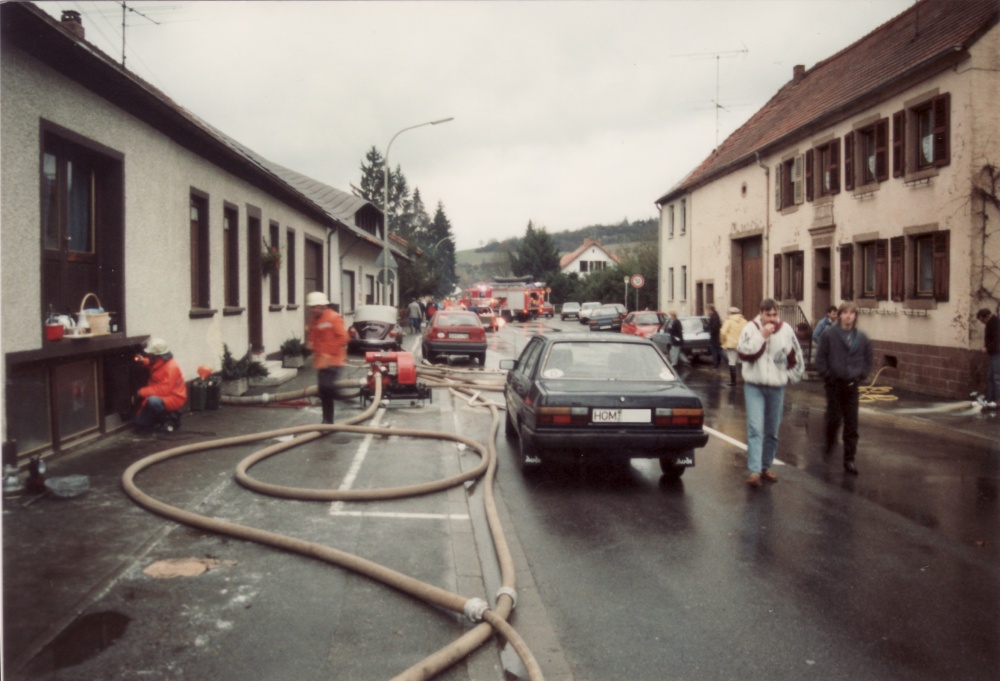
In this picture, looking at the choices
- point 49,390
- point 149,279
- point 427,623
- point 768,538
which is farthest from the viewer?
point 149,279

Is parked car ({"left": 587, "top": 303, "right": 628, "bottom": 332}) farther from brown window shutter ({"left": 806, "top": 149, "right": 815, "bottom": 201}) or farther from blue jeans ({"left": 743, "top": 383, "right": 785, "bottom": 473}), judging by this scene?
blue jeans ({"left": 743, "top": 383, "right": 785, "bottom": 473})

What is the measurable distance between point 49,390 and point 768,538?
654cm

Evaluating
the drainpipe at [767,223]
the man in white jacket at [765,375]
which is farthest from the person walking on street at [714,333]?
the man in white jacket at [765,375]

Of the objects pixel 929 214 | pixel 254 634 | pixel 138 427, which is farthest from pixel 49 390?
pixel 929 214

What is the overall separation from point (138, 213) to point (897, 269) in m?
15.7

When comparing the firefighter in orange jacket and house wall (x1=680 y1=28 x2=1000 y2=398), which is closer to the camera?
the firefighter in orange jacket

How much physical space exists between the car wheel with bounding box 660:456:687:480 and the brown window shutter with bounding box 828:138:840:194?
53.3ft

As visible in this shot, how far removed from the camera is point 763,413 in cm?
834

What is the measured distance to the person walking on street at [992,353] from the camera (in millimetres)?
14375

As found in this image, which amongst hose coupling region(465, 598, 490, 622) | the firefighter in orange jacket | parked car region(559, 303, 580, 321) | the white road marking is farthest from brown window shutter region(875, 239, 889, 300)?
parked car region(559, 303, 580, 321)

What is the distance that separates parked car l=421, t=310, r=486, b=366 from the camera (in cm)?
2273

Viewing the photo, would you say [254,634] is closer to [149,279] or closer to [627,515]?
[627,515]

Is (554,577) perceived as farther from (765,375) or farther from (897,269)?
(897,269)

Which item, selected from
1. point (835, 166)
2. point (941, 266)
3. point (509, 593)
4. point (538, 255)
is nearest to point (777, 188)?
→ point (835, 166)
